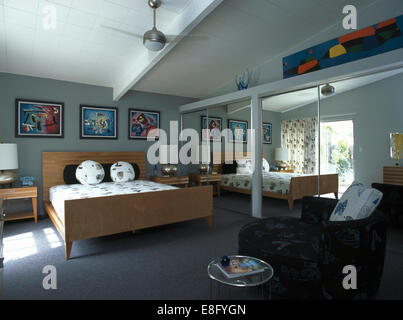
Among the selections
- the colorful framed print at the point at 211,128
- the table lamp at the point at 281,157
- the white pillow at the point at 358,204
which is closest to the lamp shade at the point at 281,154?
the table lamp at the point at 281,157

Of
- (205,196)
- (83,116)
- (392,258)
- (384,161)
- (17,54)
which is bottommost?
(392,258)

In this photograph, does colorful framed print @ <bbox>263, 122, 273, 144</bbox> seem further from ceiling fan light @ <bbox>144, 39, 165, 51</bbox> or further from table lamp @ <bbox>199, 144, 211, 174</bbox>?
ceiling fan light @ <bbox>144, 39, 165, 51</bbox>

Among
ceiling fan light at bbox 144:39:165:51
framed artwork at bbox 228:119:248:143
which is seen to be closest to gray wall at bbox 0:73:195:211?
framed artwork at bbox 228:119:248:143

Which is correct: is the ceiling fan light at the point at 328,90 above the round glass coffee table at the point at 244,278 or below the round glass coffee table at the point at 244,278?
above

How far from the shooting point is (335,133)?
3.31m

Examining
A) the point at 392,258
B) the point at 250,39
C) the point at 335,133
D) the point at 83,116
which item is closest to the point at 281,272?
the point at 392,258

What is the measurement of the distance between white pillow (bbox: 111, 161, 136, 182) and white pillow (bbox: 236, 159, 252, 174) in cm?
190

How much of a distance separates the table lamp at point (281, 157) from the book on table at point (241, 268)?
2.51 m

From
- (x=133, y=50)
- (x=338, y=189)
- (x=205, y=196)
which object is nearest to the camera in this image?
(x=338, y=189)

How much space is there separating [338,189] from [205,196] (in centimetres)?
170

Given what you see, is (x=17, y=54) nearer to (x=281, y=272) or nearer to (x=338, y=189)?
(x=281, y=272)

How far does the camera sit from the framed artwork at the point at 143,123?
17.4ft

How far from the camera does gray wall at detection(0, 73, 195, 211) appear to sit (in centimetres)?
410

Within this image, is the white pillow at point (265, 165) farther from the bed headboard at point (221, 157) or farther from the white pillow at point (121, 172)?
the white pillow at point (121, 172)
